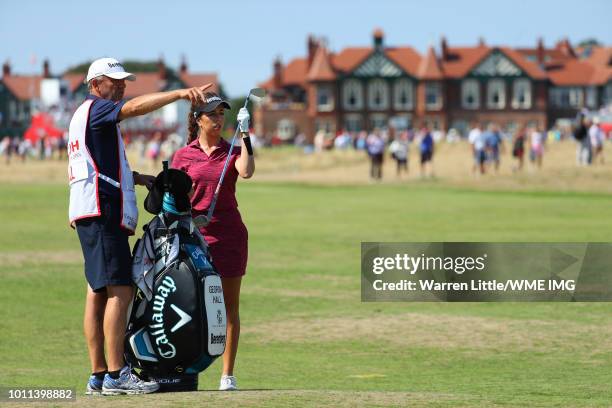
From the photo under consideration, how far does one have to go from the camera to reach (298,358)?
537 inches

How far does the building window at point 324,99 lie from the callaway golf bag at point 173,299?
475ft

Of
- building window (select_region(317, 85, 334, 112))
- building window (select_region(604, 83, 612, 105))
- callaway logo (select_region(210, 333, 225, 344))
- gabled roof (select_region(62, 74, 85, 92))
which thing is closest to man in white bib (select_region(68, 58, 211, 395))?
callaway logo (select_region(210, 333, 225, 344))

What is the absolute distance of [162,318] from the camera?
9.46 meters

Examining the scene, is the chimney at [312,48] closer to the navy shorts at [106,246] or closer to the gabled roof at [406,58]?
the gabled roof at [406,58]

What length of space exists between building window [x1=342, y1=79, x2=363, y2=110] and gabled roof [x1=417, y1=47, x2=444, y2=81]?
6747mm

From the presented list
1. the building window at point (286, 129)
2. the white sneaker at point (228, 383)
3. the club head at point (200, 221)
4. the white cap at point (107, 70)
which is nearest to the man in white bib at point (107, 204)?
the white cap at point (107, 70)

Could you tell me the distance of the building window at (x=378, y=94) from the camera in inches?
6107

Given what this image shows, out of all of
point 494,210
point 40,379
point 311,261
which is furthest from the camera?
point 494,210

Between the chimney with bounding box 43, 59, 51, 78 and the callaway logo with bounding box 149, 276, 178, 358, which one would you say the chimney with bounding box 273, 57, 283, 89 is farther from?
the callaway logo with bounding box 149, 276, 178, 358

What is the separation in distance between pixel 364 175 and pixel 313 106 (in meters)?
89.0

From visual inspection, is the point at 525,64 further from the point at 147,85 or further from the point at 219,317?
the point at 219,317

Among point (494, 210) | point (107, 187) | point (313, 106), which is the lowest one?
point (313, 106)

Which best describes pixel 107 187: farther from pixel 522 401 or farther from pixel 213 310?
pixel 522 401

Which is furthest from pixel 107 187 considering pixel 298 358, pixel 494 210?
pixel 494 210
